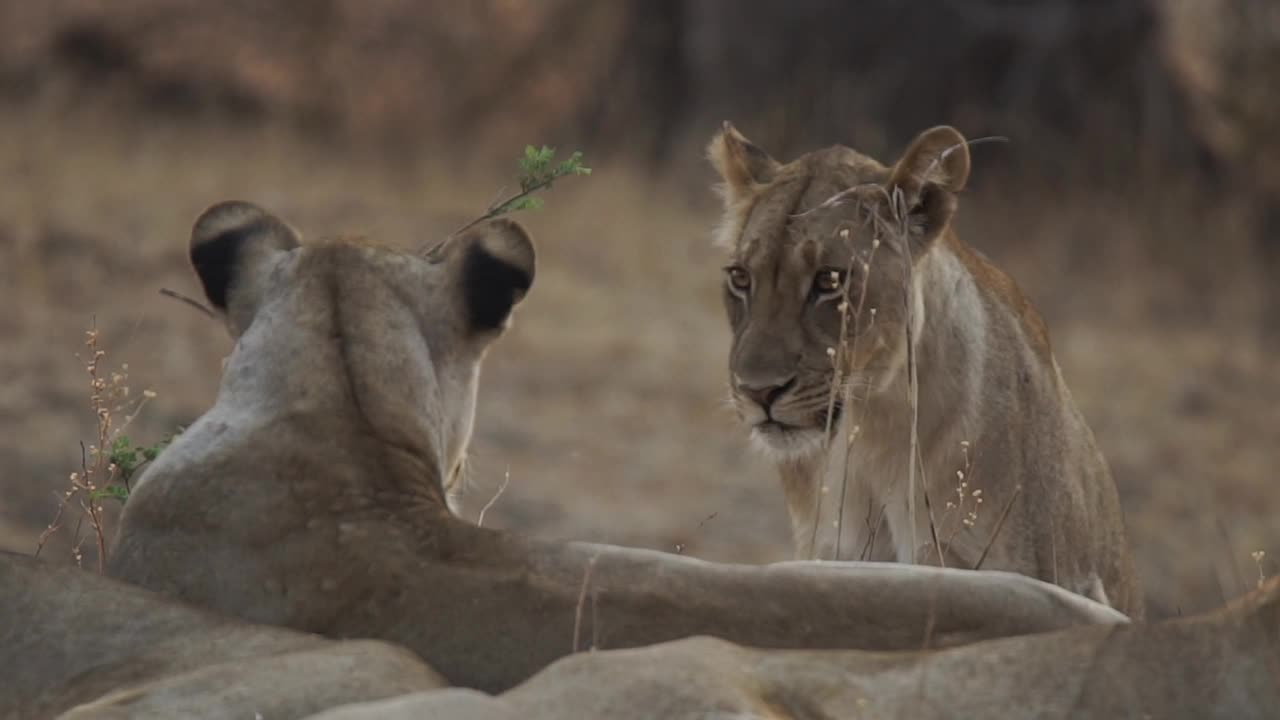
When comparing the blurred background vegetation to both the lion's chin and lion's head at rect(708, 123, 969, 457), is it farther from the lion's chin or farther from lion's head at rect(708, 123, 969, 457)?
the lion's chin

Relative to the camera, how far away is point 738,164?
5156 mm

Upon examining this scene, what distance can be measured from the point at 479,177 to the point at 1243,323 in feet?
16.6

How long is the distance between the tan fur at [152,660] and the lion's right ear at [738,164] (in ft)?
7.34

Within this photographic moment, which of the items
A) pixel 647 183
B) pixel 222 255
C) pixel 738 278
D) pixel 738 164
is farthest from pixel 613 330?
pixel 222 255

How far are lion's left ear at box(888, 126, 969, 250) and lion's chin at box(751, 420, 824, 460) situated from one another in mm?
519

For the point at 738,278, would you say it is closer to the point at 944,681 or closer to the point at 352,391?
the point at 352,391

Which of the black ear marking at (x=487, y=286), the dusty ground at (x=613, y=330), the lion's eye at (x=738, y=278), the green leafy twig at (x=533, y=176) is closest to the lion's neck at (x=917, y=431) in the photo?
the lion's eye at (x=738, y=278)

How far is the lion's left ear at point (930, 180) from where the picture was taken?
4.83 meters

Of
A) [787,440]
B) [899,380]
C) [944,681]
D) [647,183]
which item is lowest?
[944,681]

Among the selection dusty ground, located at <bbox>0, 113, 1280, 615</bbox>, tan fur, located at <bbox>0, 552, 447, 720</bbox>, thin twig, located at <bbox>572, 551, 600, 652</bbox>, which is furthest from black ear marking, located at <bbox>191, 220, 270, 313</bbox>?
dusty ground, located at <bbox>0, 113, 1280, 615</bbox>

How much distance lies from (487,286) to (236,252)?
43 centimetres

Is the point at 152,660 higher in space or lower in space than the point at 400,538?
lower

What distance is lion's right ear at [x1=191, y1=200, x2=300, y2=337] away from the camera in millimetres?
3814

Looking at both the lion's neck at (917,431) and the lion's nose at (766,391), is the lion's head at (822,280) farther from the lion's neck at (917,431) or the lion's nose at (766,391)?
the lion's neck at (917,431)
